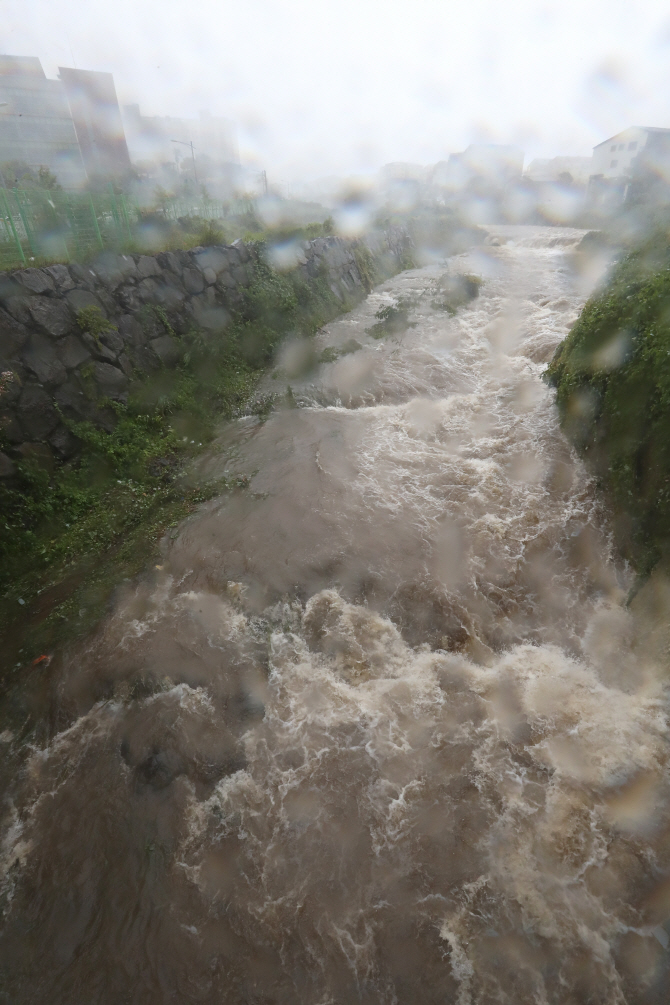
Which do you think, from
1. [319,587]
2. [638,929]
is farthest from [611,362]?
[638,929]

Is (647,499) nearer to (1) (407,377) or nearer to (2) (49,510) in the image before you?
(1) (407,377)

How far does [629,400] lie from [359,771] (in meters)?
8.54

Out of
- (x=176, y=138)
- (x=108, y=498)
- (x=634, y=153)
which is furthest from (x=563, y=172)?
(x=108, y=498)

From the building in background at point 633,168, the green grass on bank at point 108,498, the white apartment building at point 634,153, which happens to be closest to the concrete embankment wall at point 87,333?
the green grass on bank at point 108,498

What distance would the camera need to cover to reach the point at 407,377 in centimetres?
1571

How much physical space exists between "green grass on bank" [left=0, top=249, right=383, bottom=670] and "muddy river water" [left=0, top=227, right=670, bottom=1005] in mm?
824

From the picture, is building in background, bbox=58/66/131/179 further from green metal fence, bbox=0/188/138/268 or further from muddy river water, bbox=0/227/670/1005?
muddy river water, bbox=0/227/670/1005

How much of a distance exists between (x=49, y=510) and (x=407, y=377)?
1126 centimetres

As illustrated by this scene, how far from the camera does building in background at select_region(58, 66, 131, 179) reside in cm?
5106

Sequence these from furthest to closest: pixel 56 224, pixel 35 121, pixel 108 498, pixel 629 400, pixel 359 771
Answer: pixel 35 121 < pixel 56 224 < pixel 108 498 < pixel 629 400 < pixel 359 771

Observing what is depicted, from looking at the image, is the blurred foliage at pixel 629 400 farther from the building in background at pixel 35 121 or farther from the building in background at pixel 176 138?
the building in background at pixel 176 138

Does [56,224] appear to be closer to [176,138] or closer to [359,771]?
[359,771]

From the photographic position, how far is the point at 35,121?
44844 mm

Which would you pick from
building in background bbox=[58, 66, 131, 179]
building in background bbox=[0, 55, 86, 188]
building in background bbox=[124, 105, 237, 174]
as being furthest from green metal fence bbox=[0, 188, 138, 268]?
building in background bbox=[124, 105, 237, 174]
